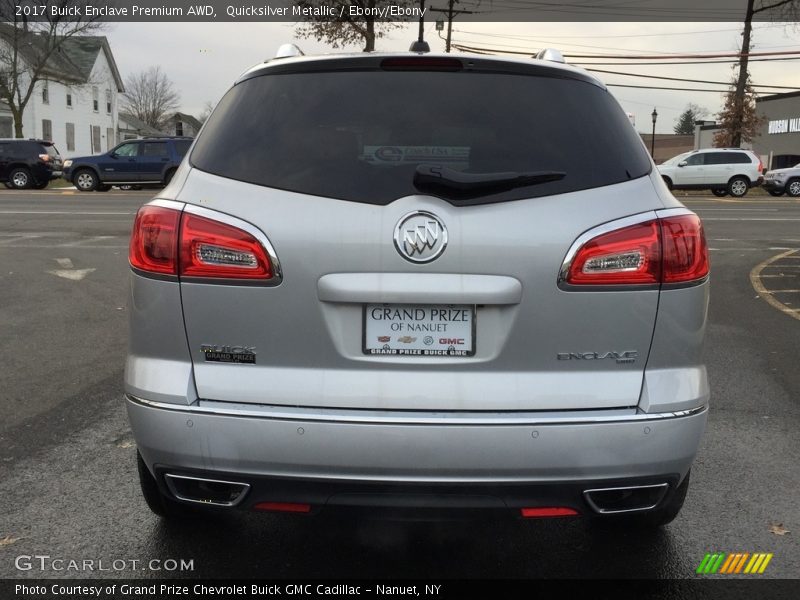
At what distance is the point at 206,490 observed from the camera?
2645 mm

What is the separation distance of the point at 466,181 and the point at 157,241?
39.5 inches

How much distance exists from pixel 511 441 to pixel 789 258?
11.7 m

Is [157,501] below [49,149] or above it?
below

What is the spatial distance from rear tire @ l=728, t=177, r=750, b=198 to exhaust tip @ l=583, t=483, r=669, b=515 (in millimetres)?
30701

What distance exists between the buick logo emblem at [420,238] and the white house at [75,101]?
51.3 metres

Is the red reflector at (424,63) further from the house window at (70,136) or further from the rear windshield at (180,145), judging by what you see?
the house window at (70,136)

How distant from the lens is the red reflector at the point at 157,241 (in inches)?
102

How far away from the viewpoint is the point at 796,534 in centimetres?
333

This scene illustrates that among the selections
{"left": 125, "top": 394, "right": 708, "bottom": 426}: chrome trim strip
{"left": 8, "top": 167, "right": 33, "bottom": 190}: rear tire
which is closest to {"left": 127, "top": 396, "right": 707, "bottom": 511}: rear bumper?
{"left": 125, "top": 394, "right": 708, "bottom": 426}: chrome trim strip

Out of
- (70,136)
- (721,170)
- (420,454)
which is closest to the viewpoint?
(420,454)

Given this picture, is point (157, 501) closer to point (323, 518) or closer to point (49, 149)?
point (323, 518)

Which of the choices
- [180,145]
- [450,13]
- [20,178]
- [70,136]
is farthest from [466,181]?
[70,136]

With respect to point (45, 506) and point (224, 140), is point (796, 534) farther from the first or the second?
point (45, 506)

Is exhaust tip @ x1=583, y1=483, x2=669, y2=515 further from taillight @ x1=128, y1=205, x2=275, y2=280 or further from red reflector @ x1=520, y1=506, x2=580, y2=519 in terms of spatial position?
taillight @ x1=128, y1=205, x2=275, y2=280
